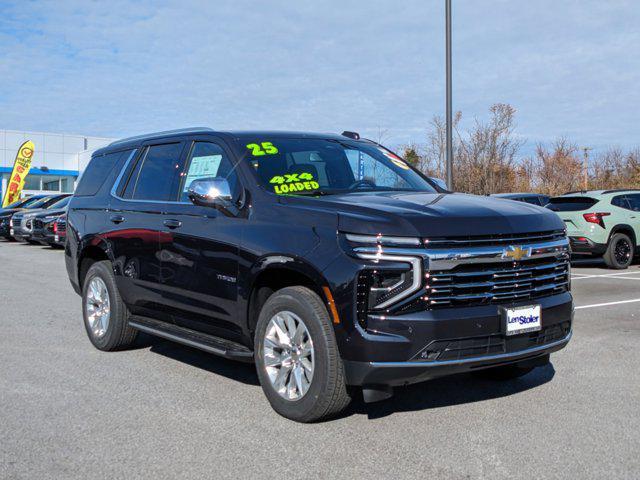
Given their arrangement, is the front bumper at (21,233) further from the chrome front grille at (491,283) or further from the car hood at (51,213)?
the chrome front grille at (491,283)

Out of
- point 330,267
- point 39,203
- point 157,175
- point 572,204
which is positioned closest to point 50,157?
point 39,203

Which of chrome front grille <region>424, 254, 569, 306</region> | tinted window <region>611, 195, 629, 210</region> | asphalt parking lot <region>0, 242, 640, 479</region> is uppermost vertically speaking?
tinted window <region>611, 195, 629, 210</region>

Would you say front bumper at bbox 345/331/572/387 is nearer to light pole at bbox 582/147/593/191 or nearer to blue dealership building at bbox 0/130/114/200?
light pole at bbox 582/147/593/191

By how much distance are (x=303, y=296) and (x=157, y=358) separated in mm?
2586

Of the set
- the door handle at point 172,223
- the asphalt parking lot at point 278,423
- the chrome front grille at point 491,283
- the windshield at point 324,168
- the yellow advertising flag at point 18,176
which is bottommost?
the asphalt parking lot at point 278,423

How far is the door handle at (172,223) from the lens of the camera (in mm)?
5676

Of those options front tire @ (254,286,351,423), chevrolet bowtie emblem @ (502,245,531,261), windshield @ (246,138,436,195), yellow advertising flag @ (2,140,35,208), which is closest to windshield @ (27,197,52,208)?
yellow advertising flag @ (2,140,35,208)

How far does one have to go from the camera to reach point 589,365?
20.2ft

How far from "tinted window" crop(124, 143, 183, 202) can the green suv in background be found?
35.4 ft

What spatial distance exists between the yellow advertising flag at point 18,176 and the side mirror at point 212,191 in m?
38.1

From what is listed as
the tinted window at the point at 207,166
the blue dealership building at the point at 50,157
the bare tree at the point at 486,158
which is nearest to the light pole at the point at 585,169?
the bare tree at the point at 486,158

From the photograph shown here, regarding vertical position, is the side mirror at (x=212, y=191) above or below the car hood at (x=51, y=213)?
above

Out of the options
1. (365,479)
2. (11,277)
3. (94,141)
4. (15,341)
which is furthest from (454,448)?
(94,141)

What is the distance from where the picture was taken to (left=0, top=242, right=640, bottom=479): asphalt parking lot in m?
3.88
